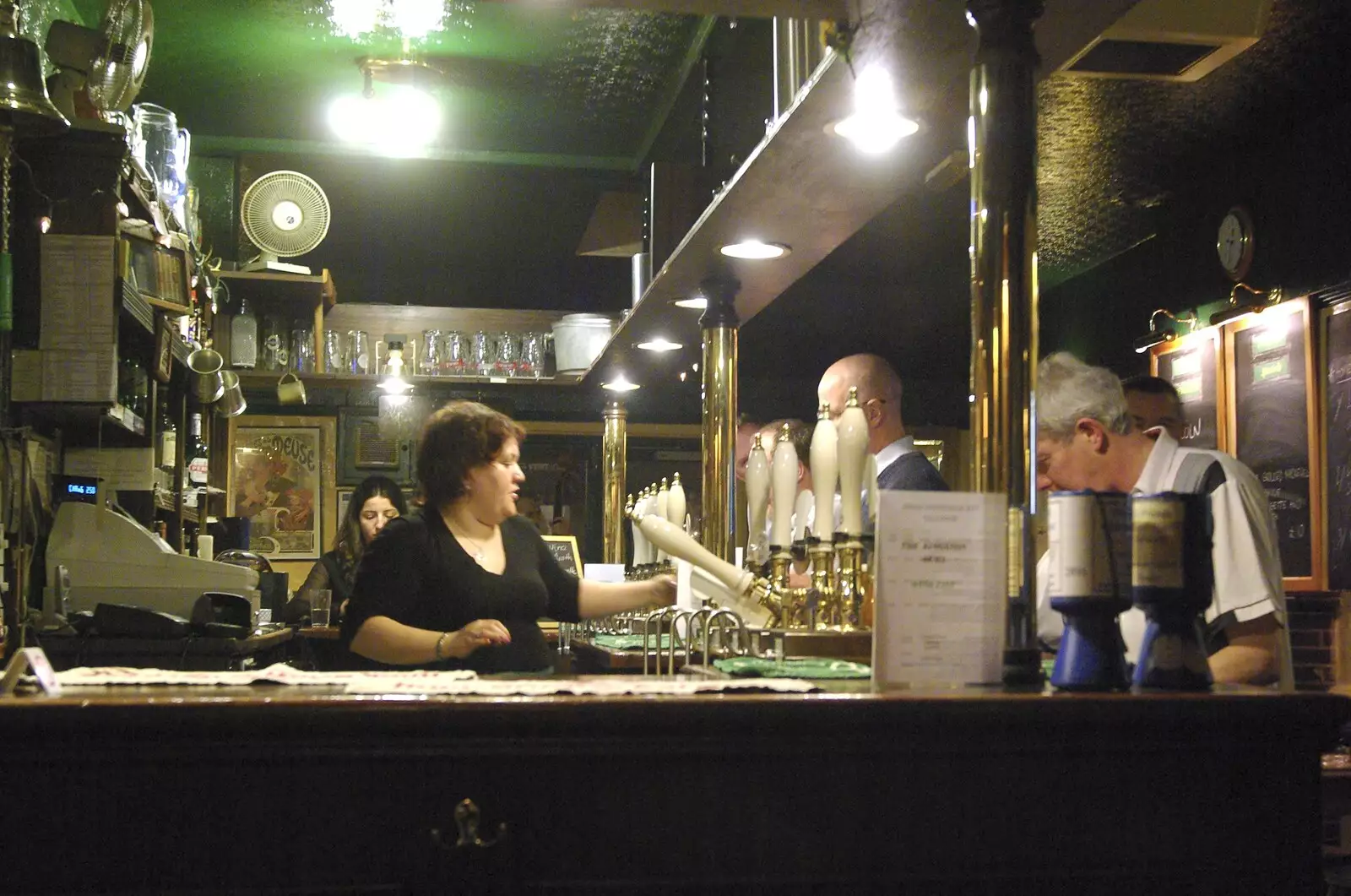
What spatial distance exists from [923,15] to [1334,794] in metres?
2.40

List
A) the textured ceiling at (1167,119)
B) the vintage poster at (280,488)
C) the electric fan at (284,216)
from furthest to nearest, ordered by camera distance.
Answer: the vintage poster at (280,488) < the electric fan at (284,216) < the textured ceiling at (1167,119)

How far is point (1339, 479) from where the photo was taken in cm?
508

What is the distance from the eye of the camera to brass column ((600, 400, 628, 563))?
7.16 metres

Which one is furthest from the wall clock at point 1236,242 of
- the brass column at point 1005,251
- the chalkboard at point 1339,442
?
the brass column at point 1005,251

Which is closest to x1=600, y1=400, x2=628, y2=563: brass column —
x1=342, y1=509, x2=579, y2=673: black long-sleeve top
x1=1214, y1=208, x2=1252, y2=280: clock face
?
x1=1214, y1=208, x2=1252, y2=280: clock face

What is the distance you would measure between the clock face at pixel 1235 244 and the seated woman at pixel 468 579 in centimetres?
362

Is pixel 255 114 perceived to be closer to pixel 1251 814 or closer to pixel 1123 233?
pixel 1123 233

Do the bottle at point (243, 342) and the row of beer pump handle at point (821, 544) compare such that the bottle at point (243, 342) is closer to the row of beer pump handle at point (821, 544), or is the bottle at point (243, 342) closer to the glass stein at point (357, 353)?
the glass stein at point (357, 353)

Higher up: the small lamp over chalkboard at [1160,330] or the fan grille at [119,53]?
the fan grille at [119,53]

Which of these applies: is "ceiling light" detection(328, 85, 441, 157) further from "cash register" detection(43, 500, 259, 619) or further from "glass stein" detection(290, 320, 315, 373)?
"cash register" detection(43, 500, 259, 619)

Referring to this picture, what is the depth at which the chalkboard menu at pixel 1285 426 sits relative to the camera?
522 centimetres

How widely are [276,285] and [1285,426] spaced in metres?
4.62

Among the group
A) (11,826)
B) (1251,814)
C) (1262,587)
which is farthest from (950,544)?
(11,826)

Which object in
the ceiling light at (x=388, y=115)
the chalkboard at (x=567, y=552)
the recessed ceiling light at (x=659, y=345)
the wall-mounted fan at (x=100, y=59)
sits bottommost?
the chalkboard at (x=567, y=552)
